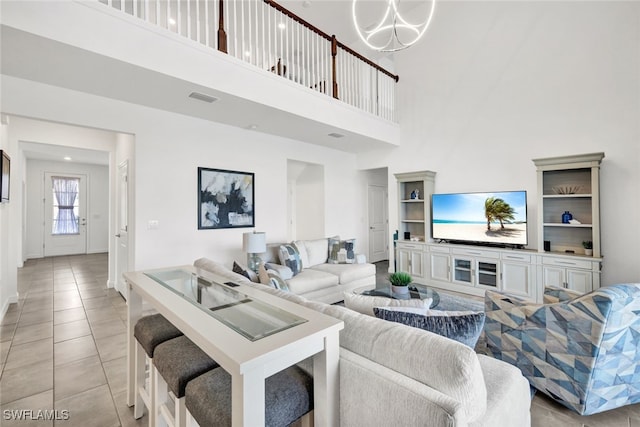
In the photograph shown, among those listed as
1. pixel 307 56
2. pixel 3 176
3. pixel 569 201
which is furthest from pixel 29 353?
pixel 569 201

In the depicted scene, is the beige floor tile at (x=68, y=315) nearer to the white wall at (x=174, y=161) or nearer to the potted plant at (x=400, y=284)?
the white wall at (x=174, y=161)

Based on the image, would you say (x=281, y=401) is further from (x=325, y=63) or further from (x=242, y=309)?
(x=325, y=63)

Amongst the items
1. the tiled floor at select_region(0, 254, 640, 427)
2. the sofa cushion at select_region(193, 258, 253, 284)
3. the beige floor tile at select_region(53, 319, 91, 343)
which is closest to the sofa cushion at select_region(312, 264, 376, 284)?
the sofa cushion at select_region(193, 258, 253, 284)

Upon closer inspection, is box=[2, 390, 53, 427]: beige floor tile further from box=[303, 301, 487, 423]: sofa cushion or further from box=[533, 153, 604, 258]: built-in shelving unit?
box=[533, 153, 604, 258]: built-in shelving unit

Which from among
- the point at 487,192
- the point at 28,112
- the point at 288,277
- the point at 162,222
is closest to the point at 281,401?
the point at 288,277

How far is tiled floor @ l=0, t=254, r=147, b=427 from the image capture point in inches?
75.5

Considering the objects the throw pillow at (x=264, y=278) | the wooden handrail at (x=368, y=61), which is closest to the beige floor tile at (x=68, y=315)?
the throw pillow at (x=264, y=278)

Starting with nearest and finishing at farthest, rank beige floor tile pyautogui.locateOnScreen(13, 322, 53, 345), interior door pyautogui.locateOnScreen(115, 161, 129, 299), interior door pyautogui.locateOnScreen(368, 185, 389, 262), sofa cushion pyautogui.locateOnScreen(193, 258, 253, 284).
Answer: sofa cushion pyautogui.locateOnScreen(193, 258, 253, 284) → beige floor tile pyautogui.locateOnScreen(13, 322, 53, 345) → interior door pyautogui.locateOnScreen(115, 161, 129, 299) → interior door pyautogui.locateOnScreen(368, 185, 389, 262)

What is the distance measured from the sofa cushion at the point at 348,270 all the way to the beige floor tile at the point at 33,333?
10.4ft

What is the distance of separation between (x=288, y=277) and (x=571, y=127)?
4436 millimetres

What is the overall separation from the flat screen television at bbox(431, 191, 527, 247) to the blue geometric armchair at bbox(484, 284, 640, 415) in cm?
247

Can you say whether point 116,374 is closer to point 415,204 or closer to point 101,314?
point 101,314

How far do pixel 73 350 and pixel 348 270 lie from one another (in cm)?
317

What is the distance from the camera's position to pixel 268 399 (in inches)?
41.3
